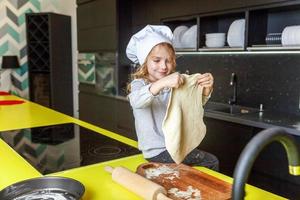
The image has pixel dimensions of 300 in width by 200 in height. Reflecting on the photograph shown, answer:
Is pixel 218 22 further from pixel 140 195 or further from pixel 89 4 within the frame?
pixel 140 195

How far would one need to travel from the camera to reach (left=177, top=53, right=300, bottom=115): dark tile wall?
2.31 m

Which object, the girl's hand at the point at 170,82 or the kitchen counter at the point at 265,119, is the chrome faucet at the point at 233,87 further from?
the girl's hand at the point at 170,82

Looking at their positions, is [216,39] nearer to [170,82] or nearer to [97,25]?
[170,82]

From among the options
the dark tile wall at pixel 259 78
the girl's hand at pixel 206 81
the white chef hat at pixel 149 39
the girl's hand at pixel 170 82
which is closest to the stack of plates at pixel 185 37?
the dark tile wall at pixel 259 78

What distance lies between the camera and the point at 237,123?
7.37 feet

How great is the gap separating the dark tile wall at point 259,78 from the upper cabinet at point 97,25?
47.5 inches

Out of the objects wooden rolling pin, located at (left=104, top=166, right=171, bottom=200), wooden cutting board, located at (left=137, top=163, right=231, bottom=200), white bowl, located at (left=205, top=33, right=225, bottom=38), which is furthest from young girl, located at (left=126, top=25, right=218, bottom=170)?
white bowl, located at (left=205, top=33, right=225, bottom=38)

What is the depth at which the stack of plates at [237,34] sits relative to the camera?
2449mm

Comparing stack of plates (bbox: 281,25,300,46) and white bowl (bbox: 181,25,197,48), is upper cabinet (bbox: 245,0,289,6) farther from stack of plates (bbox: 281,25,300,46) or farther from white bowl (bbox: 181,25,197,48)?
white bowl (bbox: 181,25,197,48)

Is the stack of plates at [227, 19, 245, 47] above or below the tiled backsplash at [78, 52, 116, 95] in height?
above

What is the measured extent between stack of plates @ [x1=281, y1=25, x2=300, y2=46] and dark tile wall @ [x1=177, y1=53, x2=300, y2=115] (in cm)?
20

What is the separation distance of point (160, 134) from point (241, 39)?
1.46m

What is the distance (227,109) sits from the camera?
8.78 ft

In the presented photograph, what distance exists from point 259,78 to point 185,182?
1.83 metres
